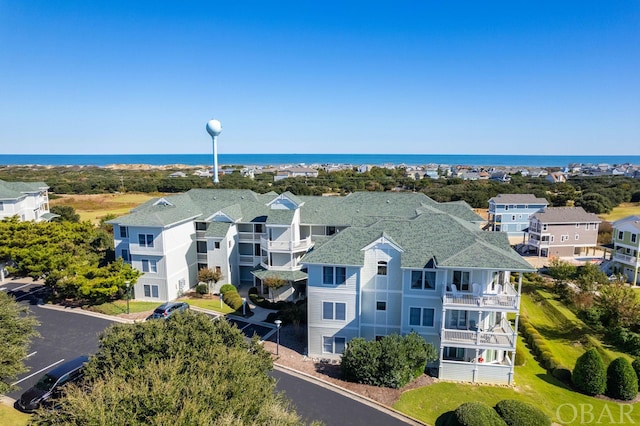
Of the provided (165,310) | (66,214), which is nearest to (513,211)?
(165,310)

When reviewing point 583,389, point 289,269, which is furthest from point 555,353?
point 289,269

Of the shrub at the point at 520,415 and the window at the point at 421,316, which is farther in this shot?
the window at the point at 421,316

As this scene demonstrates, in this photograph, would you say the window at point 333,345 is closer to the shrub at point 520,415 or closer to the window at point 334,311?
the window at point 334,311

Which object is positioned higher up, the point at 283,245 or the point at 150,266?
the point at 283,245

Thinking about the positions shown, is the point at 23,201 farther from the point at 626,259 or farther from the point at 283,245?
the point at 626,259

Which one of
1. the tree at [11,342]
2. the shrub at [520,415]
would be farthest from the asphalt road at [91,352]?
the shrub at [520,415]

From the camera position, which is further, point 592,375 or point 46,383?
point 592,375

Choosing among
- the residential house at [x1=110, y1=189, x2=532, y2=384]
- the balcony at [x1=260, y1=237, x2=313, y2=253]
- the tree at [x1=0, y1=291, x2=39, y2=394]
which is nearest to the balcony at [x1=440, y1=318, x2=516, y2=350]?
the residential house at [x1=110, y1=189, x2=532, y2=384]
